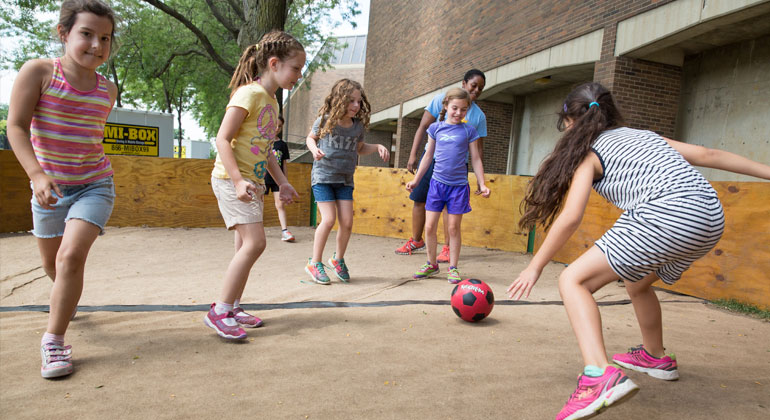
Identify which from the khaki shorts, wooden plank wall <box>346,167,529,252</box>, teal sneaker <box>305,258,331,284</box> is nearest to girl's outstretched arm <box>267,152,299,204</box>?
the khaki shorts

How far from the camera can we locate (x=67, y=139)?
248cm

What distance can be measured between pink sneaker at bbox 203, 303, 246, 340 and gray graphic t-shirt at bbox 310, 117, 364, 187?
1.91 m

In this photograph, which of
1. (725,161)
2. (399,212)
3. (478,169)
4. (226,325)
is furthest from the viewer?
(399,212)

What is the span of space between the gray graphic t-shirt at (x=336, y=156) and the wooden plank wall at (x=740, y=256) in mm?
3473

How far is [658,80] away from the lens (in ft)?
30.0

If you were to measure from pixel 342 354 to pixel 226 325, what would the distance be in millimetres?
763

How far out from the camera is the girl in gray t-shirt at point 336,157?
4.52 metres

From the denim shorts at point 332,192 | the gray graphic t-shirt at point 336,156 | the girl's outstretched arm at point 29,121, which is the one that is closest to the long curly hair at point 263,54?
the girl's outstretched arm at point 29,121

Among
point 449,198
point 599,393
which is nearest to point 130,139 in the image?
point 449,198

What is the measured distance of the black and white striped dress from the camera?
1979 mm

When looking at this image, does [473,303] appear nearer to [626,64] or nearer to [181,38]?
[626,64]

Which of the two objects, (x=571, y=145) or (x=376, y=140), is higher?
(x=376, y=140)

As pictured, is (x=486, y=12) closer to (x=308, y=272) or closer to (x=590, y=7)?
(x=590, y=7)

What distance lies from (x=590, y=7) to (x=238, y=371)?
33.4 feet
